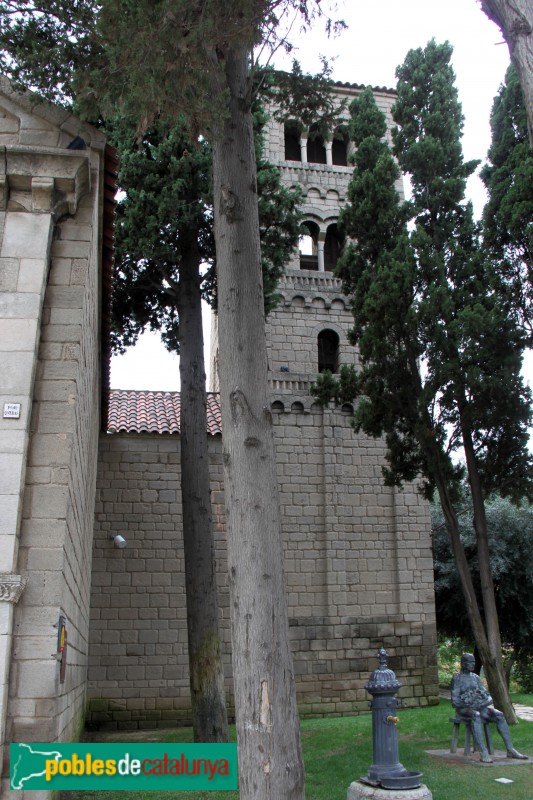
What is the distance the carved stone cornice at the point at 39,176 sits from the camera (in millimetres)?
6094

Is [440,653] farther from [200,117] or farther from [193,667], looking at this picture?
[200,117]

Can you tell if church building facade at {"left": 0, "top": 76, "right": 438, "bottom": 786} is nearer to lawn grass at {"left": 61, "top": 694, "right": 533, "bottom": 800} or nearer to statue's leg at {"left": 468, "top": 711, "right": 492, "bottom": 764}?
lawn grass at {"left": 61, "top": 694, "right": 533, "bottom": 800}

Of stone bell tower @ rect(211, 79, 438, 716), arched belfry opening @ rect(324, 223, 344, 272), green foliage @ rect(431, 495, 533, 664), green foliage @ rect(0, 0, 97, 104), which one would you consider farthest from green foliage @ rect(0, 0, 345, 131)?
green foliage @ rect(431, 495, 533, 664)

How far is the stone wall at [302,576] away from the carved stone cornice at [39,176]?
9773 mm

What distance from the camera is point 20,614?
17.3ft

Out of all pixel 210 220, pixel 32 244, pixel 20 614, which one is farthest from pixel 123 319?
pixel 20 614

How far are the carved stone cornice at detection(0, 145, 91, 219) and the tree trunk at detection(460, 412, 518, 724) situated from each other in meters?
7.88

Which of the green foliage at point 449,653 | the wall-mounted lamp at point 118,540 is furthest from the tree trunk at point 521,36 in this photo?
the green foliage at point 449,653

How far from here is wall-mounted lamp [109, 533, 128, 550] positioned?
566 inches

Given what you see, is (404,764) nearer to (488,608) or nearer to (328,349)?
(488,608)

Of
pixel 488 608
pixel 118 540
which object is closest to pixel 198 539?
pixel 118 540

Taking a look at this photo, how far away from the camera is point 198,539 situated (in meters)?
10.6

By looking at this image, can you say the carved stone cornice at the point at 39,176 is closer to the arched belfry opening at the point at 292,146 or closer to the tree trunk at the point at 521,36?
the tree trunk at the point at 521,36

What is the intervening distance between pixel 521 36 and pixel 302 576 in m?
12.0
